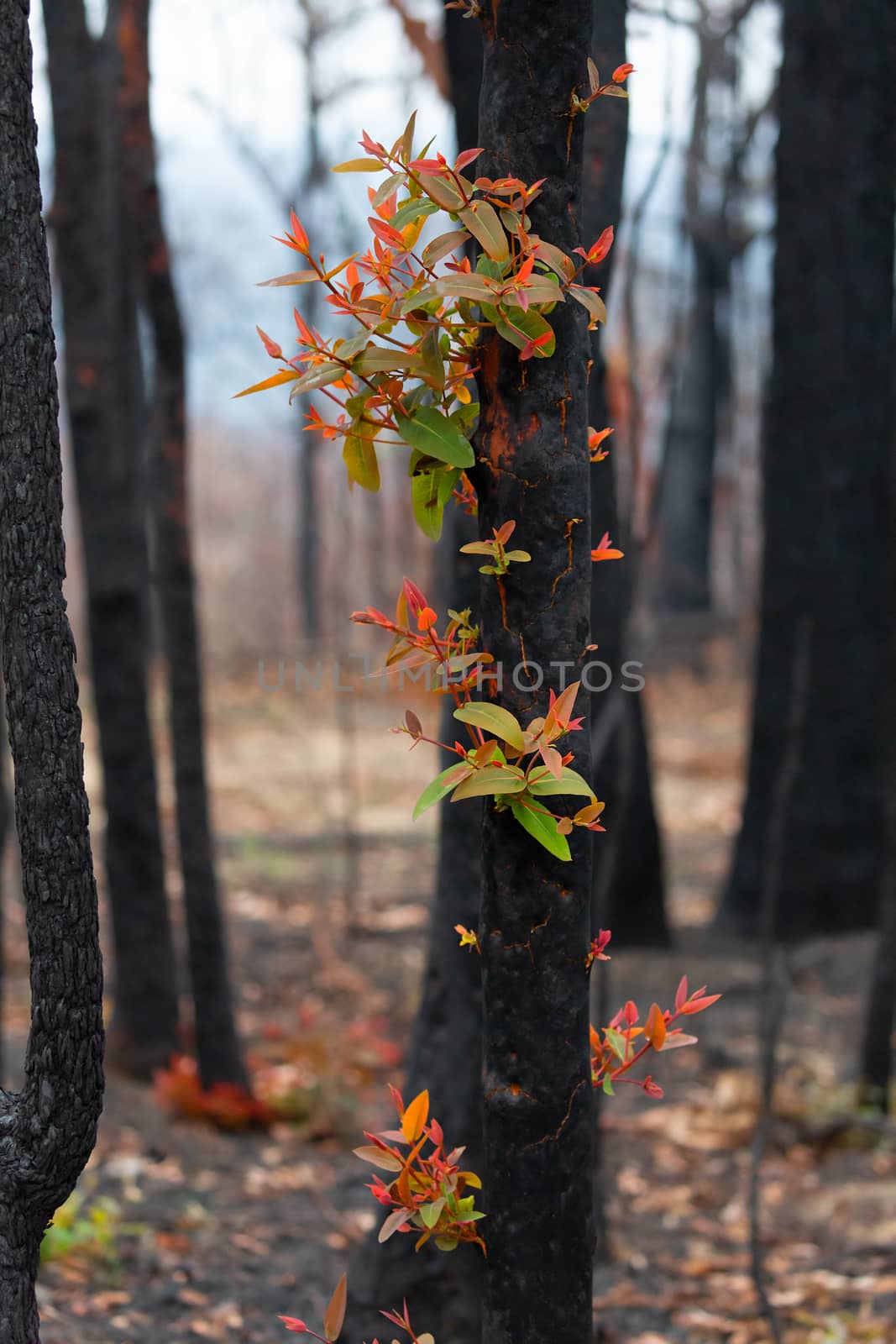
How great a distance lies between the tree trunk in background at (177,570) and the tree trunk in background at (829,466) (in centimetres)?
350

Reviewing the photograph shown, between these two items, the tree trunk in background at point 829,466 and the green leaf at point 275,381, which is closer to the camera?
the green leaf at point 275,381

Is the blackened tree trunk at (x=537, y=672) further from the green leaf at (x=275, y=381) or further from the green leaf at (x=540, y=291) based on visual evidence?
the green leaf at (x=275, y=381)

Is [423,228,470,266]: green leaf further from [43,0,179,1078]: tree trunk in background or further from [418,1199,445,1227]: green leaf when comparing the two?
[43,0,179,1078]: tree trunk in background

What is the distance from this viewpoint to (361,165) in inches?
61.7

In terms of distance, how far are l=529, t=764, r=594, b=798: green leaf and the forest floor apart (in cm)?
180

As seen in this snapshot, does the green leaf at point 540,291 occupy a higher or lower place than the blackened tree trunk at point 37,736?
higher

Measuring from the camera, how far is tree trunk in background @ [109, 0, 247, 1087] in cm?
461

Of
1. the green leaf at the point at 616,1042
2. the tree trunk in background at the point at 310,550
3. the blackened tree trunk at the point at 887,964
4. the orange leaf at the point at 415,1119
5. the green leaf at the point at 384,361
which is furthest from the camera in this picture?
the tree trunk in background at the point at 310,550

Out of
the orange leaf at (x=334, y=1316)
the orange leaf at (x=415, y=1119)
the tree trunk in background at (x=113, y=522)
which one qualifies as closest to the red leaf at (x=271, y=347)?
the orange leaf at (x=415, y=1119)

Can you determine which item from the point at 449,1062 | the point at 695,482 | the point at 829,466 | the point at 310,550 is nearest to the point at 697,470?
the point at 695,482

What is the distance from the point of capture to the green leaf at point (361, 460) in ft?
5.60

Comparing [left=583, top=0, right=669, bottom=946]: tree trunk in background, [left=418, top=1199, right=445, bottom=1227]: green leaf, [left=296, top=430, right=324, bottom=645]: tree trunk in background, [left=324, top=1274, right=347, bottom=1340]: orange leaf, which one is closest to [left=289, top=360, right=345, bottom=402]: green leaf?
[left=583, top=0, right=669, bottom=946]: tree trunk in background

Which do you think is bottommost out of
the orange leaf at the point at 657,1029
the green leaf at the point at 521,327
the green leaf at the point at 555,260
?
the orange leaf at the point at 657,1029

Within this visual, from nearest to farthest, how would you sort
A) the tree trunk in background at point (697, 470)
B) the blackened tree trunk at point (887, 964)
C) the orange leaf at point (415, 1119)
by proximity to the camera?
the orange leaf at point (415, 1119)
the blackened tree trunk at point (887, 964)
the tree trunk in background at point (697, 470)
